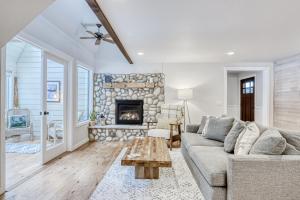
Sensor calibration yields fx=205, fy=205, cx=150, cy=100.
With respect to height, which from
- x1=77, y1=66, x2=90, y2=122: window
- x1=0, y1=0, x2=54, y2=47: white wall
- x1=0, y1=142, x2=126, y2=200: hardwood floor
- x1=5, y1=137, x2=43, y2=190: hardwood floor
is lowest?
x1=0, y1=142, x2=126, y2=200: hardwood floor

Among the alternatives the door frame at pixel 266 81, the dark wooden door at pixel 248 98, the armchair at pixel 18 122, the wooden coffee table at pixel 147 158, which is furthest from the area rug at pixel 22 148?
the dark wooden door at pixel 248 98

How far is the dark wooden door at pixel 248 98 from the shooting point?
7.51m

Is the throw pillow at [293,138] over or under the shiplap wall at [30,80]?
under

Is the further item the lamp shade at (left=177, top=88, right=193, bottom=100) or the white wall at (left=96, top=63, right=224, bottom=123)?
the white wall at (left=96, top=63, right=224, bottom=123)

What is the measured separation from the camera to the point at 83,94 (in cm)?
571

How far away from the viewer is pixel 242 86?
326 inches

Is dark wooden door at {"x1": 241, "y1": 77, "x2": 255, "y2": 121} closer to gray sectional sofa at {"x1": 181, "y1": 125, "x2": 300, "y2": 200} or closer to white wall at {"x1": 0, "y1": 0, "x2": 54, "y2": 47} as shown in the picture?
gray sectional sofa at {"x1": 181, "y1": 125, "x2": 300, "y2": 200}

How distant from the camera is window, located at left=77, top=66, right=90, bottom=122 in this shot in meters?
5.31

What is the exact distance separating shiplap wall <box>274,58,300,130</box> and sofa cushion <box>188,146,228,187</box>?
3.55 metres

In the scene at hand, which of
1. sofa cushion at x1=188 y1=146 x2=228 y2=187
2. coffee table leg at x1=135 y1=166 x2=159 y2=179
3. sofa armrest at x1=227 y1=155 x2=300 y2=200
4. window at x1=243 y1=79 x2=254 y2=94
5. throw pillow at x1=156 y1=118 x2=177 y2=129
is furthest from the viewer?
window at x1=243 y1=79 x2=254 y2=94

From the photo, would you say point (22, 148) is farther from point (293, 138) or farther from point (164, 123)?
point (293, 138)

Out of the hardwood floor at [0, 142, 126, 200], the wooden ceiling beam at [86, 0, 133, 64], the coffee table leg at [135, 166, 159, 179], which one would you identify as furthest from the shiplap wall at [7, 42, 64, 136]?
the coffee table leg at [135, 166, 159, 179]

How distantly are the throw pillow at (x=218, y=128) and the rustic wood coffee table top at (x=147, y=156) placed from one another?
88 centimetres

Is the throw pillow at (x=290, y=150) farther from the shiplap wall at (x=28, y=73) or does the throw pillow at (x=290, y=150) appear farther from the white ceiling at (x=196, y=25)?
the shiplap wall at (x=28, y=73)
